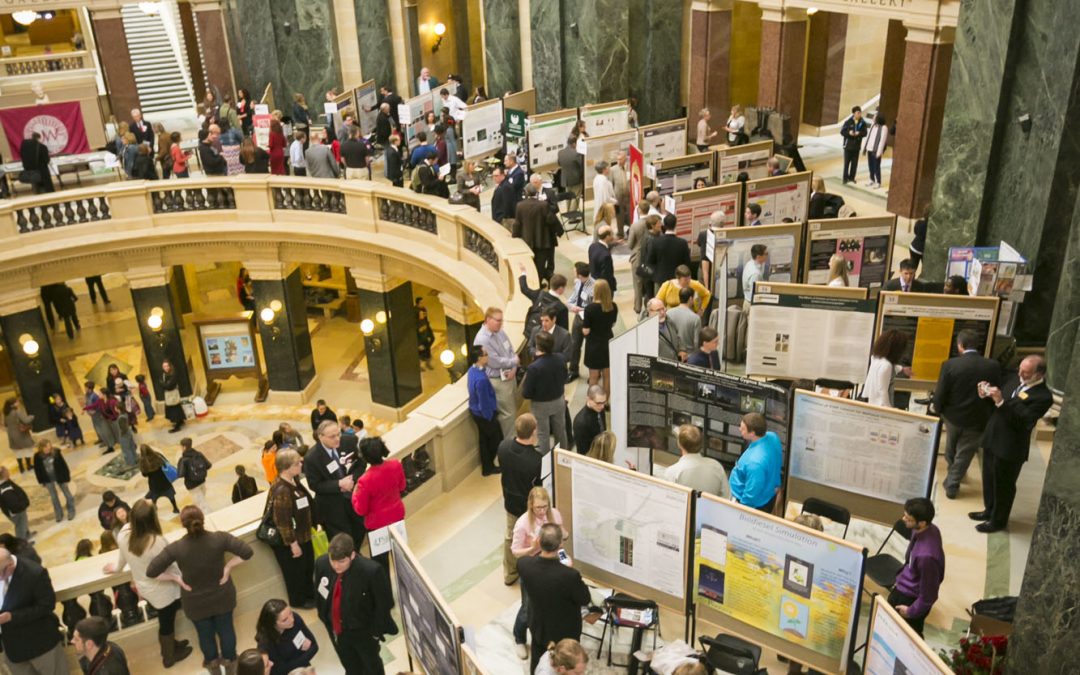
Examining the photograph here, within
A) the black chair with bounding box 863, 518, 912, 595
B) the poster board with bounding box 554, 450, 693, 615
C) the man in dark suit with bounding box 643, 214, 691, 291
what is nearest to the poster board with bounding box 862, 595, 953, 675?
the poster board with bounding box 554, 450, 693, 615

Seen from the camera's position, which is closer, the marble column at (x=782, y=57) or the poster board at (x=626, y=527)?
the poster board at (x=626, y=527)

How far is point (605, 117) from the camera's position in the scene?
18.2 m

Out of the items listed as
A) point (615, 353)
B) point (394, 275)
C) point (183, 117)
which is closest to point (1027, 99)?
point (615, 353)

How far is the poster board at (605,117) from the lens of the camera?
18.0 meters

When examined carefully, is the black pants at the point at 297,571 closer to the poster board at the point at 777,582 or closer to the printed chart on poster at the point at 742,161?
the poster board at the point at 777,582

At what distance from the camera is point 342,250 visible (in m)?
17.8

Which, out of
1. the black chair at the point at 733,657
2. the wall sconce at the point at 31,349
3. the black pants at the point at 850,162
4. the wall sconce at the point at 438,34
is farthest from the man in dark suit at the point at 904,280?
the wall sconce at the point at 438,34

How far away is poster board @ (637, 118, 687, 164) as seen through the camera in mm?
15906

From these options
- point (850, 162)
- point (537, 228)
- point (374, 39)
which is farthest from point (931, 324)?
point (374, 39)

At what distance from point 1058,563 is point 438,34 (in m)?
25.7

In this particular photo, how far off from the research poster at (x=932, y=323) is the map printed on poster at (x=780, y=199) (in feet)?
12.6

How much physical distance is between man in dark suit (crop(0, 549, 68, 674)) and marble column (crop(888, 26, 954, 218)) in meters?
12.3

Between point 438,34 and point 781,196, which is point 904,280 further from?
point 438,34

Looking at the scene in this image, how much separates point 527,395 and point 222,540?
9.71 feet
